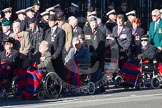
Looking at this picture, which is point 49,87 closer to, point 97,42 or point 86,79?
point 86,79

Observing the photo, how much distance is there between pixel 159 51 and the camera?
56.5ft

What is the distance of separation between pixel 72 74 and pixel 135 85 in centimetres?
212

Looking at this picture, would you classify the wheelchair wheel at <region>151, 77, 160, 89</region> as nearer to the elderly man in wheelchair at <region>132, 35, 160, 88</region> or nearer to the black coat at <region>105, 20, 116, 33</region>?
the elderly man in wheelchair at <region>132, 35, 160, 88</region>

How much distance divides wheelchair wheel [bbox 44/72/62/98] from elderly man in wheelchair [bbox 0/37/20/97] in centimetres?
85

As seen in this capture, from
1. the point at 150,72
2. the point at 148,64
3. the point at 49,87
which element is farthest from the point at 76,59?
the point at 150,72

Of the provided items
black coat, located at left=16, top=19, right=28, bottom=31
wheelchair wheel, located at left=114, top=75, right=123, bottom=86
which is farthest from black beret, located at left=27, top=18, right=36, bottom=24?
wheelchair wheel, located at left=114, top=75, right=123, bottom=86

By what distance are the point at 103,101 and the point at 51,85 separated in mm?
1725

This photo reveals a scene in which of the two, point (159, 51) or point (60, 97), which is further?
point (159, 51)

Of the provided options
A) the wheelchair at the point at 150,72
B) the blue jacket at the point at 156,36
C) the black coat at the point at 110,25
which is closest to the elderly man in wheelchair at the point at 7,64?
the black coat at the point at 110,25

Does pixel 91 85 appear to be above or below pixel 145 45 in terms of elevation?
Result: below

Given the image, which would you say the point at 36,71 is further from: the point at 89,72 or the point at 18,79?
the point at 89,72

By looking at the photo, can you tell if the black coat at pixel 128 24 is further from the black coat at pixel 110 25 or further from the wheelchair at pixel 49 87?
the wheelchair at pixel 49 87

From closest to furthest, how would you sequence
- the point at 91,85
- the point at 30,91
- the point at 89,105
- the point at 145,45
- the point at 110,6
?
the point at 89,105 → the point at 30,91 → the point at 91,85 → the point at 145,45 → the point at 110,6

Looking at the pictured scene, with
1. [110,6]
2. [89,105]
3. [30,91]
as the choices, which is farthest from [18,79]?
[110,6]
